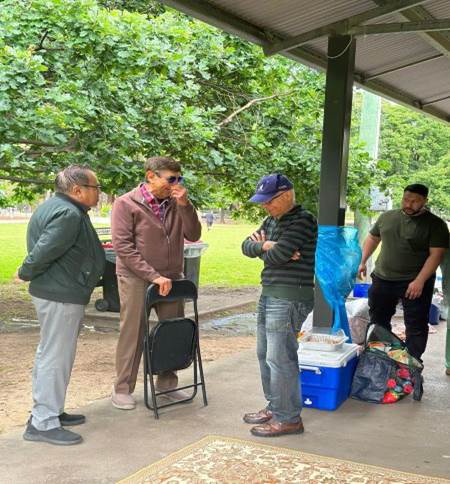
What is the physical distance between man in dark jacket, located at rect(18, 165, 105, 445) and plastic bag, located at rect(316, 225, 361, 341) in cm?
193

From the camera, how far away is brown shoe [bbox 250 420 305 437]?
4.37 metres

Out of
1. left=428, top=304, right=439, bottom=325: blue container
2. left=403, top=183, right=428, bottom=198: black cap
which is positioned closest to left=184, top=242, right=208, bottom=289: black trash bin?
left=428, top=304, right=439, bottom=325: blue container

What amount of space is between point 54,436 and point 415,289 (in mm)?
3221

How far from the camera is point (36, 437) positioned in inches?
165

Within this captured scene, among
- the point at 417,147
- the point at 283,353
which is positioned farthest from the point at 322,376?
the point at 417,147

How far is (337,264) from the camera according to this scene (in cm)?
533

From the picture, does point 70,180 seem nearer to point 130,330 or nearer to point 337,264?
point 130,330

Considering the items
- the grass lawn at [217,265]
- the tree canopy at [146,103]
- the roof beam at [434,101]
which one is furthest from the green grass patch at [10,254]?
the roof beam at [434,101]

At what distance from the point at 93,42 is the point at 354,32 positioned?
9.97ft

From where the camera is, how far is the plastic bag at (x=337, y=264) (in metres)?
5.32

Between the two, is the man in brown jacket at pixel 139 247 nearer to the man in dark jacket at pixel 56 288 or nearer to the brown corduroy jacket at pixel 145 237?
the brown corduroy jacket at pixel 145 237

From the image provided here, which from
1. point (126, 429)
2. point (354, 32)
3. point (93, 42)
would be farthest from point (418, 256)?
point (93, 42)

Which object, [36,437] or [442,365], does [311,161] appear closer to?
[442,365]

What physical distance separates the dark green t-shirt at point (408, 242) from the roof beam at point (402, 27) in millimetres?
1566
